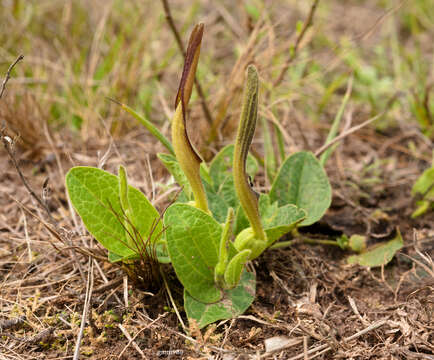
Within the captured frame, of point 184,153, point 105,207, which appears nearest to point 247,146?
point 184,153

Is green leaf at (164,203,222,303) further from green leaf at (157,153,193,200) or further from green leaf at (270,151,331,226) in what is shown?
green leaf at (270,151,331,226)

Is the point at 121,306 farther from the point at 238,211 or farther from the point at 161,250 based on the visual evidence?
the point at 238,211

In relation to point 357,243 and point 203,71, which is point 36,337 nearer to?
point 357,243

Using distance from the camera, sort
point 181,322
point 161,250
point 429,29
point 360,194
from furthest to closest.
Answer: point 429,29 < point 360,194 < point 161,250 < point 181,322

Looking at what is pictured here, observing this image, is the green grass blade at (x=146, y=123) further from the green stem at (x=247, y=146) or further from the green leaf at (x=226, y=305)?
the green leaf at (x=226, y=305)

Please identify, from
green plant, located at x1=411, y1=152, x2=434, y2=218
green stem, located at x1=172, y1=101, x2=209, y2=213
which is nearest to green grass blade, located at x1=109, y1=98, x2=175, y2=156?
green stem, located at x1=172, y1=101, x2=209, y2=213

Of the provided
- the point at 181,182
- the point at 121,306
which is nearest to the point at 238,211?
the point at 181,182

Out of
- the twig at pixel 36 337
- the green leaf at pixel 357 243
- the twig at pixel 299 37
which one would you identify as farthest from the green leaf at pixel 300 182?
the twig at pixel 36 337
